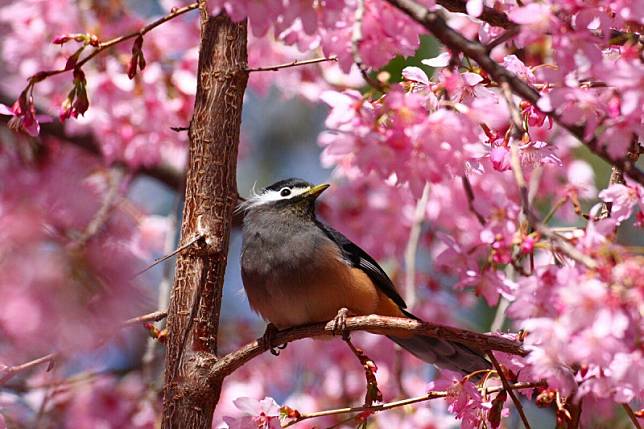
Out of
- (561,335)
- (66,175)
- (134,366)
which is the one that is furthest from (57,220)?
(134,366)

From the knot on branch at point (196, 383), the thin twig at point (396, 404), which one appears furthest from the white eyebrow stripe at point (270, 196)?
the thin twig at point (396, 404)

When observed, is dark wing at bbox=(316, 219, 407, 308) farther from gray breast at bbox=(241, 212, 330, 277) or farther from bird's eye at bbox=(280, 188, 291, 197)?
bird's eye at bbox=(280, 188, 291, 197)

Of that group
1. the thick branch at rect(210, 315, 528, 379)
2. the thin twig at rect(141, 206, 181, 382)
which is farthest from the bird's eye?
the thick branch at rect(210, 315, 528, 379)

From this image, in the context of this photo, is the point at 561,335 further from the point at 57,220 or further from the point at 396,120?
the point at 57,220

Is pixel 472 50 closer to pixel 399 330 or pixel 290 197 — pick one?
pixel 399 330

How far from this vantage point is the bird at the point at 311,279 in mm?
3539

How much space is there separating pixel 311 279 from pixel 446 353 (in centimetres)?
58

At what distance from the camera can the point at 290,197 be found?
13.1ft

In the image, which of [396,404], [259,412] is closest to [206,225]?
[259,412]

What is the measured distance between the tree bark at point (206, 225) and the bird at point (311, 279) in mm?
814

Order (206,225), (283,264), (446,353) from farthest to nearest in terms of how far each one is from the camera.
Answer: (283,264) < (446,353) < (206,225)

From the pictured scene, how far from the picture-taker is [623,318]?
1.76 m

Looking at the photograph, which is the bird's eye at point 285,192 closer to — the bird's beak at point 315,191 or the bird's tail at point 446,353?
the bird's beak at point 315,191

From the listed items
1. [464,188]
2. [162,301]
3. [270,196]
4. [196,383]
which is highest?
[270,196]
